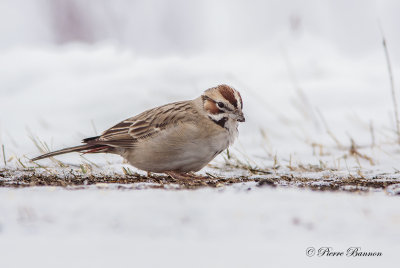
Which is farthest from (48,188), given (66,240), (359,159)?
(359,159)

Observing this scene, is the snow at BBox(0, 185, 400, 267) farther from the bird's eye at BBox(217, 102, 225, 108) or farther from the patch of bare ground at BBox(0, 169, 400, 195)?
the bird's eye at BBox(217, 102, 225, 108)

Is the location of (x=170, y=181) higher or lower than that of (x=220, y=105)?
lower

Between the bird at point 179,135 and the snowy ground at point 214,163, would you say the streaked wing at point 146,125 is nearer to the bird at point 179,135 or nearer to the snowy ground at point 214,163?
the bird at point 179,135

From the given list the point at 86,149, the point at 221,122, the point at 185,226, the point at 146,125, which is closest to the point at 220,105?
the point at 221,122

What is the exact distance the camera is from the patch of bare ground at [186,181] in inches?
179

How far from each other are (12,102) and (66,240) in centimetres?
709

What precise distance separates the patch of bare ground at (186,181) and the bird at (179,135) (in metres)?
0.16

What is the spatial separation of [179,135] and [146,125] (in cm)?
51

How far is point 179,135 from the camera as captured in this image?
17.6 ft

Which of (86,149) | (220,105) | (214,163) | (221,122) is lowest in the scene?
(214,163)
